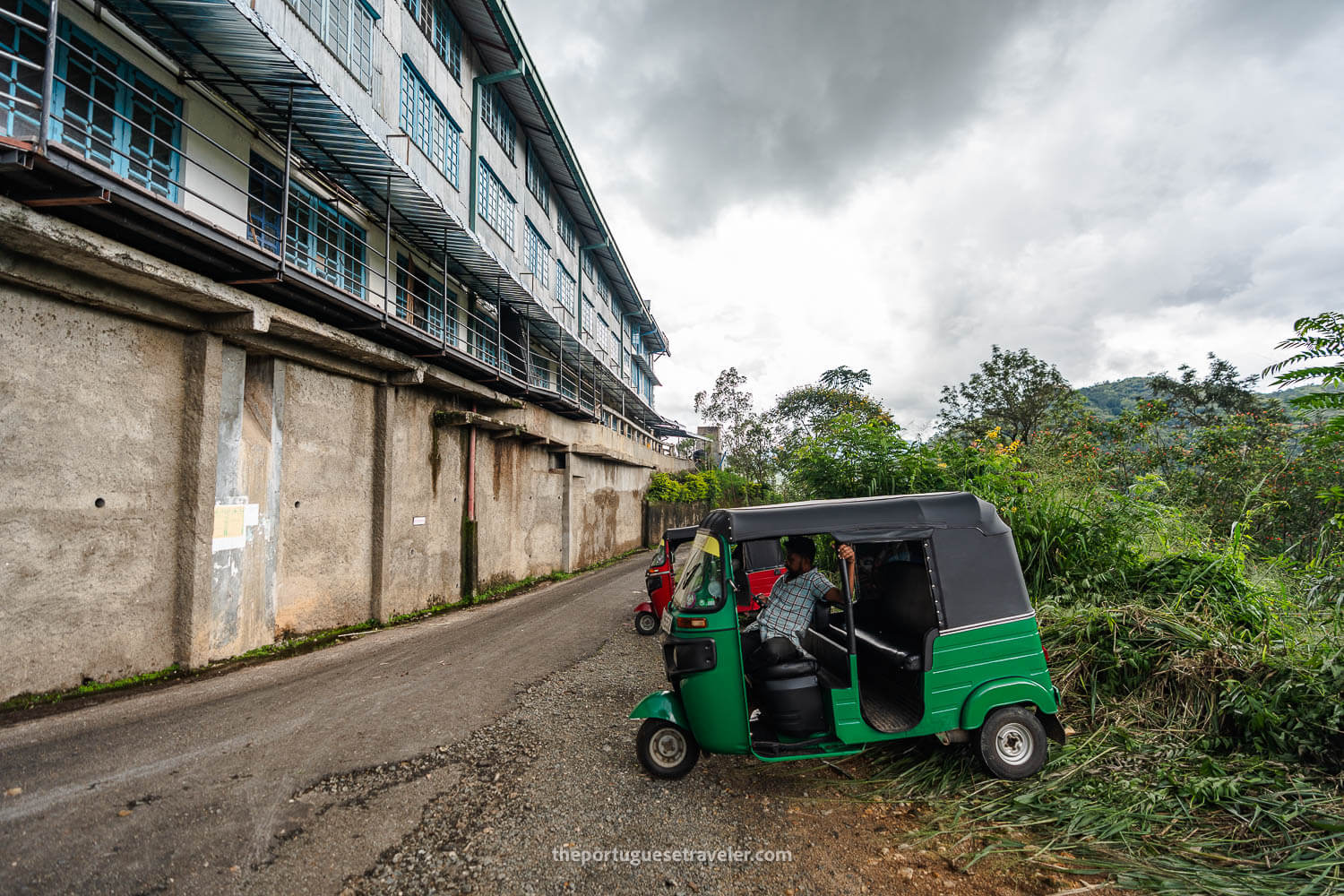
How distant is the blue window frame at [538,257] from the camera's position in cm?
2047

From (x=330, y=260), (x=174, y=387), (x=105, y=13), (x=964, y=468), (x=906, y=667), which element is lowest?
(x=906, y=667)

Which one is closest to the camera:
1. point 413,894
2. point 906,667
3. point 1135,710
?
point 413,894

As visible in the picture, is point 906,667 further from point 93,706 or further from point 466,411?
point 466,411

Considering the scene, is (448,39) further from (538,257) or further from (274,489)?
(274,489)

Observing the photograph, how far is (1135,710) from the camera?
4.77 m

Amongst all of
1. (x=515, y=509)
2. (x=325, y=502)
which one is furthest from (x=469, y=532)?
(x=325, y=502)

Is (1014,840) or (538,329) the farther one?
(538,329)

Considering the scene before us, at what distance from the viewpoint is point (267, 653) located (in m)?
8.30

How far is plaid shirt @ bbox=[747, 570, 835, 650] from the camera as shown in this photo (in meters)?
4.57

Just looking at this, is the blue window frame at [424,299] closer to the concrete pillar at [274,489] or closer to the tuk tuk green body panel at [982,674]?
the concrete pillar at [274,489]

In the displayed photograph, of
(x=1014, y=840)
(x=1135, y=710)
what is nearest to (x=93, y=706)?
(x=1014, y=840)

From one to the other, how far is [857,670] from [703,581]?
1.38 meters

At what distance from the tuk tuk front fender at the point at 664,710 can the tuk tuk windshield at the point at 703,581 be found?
71 centimetres

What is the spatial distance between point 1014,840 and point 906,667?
3.77ft
